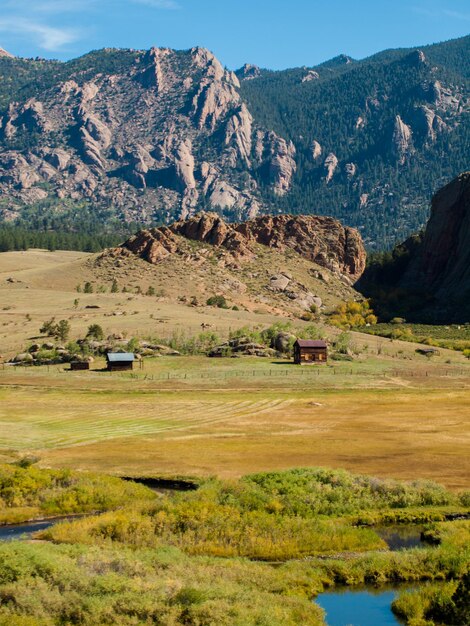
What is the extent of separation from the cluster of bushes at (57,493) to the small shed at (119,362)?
6573 centimetres

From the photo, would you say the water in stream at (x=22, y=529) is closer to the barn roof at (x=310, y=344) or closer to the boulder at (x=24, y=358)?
the boulder at (x=24, y=358)

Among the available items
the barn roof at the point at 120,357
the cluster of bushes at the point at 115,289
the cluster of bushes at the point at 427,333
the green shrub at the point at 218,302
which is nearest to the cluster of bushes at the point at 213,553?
the barn roof at the point at 120,357

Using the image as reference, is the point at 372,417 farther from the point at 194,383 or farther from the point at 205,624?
the point at 205,624

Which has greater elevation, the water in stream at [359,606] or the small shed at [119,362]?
the small shed at [119,362]

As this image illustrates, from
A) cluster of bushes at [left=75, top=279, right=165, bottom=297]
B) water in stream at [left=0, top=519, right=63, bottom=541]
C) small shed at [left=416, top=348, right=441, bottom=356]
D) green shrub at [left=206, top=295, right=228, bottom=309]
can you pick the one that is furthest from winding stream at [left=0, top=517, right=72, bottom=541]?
cluster of bushes at [left=75, top=279, right=165, bottom=297]

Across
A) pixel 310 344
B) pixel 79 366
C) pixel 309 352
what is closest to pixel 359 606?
pixel 79 366

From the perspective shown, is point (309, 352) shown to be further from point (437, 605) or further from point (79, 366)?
point (437, 605)

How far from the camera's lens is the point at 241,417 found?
7819cm

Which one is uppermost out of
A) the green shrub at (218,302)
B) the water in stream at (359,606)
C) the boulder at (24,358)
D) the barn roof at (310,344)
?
the green shrub at (218,302)

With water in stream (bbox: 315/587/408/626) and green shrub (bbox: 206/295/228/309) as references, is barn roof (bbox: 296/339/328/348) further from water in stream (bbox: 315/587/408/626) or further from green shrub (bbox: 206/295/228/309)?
water in stream (bbox: 315/587/408/626)

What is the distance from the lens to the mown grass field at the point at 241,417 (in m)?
56.7

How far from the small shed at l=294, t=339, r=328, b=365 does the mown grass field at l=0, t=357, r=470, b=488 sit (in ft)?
9.27

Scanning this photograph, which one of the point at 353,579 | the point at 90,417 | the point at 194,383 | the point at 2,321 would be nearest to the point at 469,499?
the point at 353,579

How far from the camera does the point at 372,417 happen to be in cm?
7912
